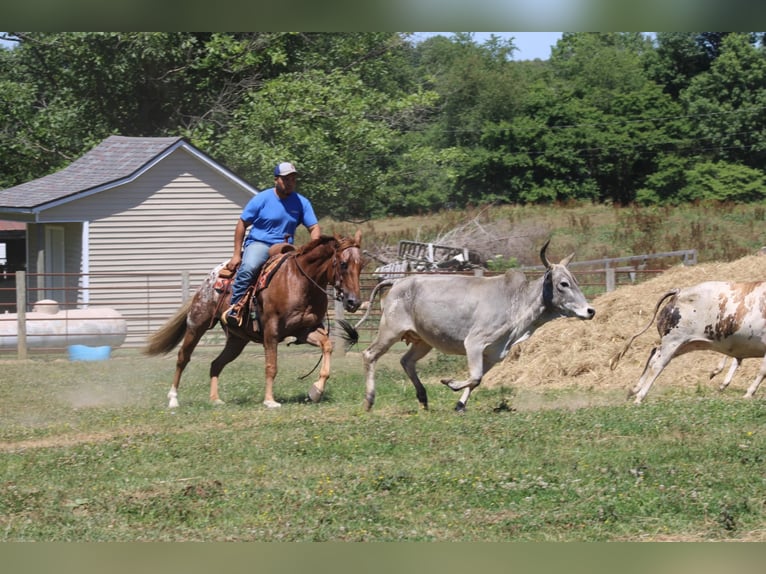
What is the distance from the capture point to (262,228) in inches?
554

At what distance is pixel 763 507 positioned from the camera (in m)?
7.91

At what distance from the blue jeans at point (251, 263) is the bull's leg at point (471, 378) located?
2.92 meters

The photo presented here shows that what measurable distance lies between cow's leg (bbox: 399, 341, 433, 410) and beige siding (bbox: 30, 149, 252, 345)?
14.1 meters

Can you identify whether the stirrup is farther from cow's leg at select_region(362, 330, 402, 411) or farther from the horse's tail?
cow's leg at select_region(362, 330, 402, 411)

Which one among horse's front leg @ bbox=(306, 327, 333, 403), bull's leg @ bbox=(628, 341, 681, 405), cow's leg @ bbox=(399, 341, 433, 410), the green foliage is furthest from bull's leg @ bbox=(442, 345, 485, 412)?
the green foliage

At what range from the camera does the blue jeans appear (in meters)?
14.0

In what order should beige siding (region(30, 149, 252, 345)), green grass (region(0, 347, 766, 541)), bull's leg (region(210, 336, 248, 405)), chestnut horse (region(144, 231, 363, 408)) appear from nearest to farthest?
green grass (region(0, 347, 766, 541)) < chestnut horse (region(144, 231, 363, 408)) < bull's leg (region(210, 336, 248, 405)) < beige siding (region(30, 149, 252, 345))

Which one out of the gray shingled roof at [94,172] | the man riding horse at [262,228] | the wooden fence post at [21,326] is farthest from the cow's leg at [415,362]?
the gray shingled roof at [94,172]

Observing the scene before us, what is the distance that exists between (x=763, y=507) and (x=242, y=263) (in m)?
7.88

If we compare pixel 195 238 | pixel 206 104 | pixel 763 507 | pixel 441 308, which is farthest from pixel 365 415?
pixel 206 104

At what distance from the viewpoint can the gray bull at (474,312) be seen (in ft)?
42.5

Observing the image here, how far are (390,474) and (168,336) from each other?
7494 millimetres

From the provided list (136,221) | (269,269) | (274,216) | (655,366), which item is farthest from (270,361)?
(136,221)

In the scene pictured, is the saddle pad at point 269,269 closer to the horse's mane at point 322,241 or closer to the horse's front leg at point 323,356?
the horse's mane at point 322,241
